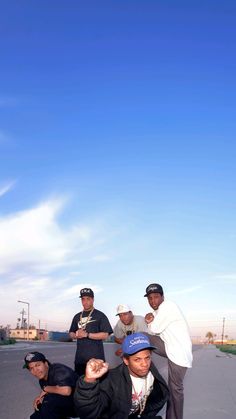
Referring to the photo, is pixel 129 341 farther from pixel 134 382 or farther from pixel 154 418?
pixel 154 418

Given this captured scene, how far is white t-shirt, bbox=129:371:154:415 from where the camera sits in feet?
11.4

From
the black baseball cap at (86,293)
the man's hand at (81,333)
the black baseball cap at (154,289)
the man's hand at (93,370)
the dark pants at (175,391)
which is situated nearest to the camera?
the man's hand at (93,370)

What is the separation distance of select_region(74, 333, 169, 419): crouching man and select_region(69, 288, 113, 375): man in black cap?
219 centimetres

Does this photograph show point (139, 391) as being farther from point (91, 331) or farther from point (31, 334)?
point (31, 334)

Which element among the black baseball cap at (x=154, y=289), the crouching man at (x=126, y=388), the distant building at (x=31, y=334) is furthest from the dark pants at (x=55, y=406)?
the distant building at (x=31, y=334)

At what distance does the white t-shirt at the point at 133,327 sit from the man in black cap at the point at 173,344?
44 centimetres

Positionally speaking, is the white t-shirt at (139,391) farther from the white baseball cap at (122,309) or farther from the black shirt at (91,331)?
the black shirt at (91,331)

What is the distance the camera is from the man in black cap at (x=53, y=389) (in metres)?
4.31

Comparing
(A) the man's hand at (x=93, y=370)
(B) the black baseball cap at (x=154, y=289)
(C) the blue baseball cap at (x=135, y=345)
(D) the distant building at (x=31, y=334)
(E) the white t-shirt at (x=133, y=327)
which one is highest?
(B) the black baseball cap at (x=154, y=289)

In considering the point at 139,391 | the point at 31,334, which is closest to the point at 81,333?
the point at 139,391

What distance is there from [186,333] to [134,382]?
1.55 metres

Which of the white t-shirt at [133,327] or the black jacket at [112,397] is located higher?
the white t-shirt at [133,327]

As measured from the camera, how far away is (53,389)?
433 cm

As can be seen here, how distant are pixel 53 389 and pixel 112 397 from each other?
1.21 metres
